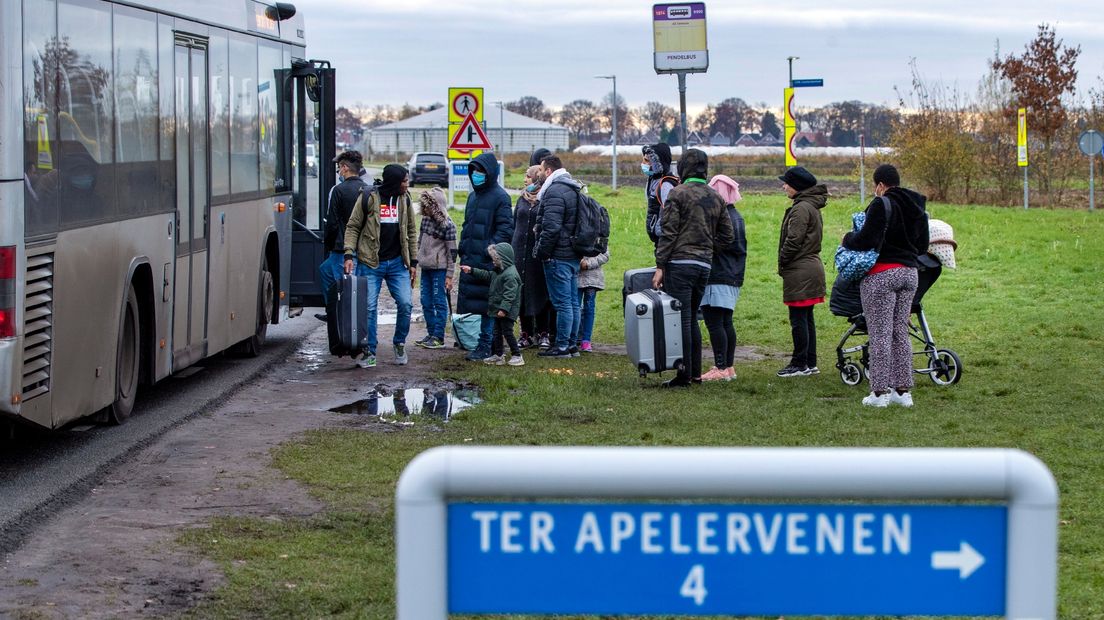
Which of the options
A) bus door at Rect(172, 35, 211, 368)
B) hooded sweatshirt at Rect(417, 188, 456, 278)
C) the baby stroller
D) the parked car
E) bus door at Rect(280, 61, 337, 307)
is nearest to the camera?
bus door at Rect(172, 35, 211, 368)

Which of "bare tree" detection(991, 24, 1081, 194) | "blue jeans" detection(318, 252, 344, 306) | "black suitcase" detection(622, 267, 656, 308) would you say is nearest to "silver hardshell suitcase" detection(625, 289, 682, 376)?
"black suitcase" detection(622, 267, 656, 308)

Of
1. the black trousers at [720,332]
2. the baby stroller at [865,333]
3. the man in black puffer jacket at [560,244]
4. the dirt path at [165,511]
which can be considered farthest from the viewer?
the man in black puffer jacket at [560,244]

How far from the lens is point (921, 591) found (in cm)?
215

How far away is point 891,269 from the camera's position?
10898mm

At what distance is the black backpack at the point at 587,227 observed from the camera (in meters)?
14.0

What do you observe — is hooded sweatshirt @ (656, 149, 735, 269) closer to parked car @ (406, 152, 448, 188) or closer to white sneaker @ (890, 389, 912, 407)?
white sneaker @ (890, 389, 912, 407)

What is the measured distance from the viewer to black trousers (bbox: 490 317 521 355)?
13.9 meters

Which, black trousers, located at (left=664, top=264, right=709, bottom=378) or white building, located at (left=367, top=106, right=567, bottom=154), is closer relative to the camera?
black trousers, located at (left=664, top=264, right=709, bottom=378)

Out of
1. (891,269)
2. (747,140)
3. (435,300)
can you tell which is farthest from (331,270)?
(747,140)

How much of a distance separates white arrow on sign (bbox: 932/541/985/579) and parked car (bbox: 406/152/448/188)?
209ft

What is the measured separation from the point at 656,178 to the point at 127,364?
207 inches

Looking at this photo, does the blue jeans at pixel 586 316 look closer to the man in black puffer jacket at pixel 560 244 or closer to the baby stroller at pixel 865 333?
the man in black puffer jacket at pixel 560 244

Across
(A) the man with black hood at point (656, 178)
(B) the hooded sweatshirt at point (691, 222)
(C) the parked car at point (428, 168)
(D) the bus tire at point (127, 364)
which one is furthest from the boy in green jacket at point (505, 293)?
(C) the parked car at point (428, 168)

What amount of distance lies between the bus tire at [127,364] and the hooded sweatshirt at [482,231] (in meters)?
4.10
